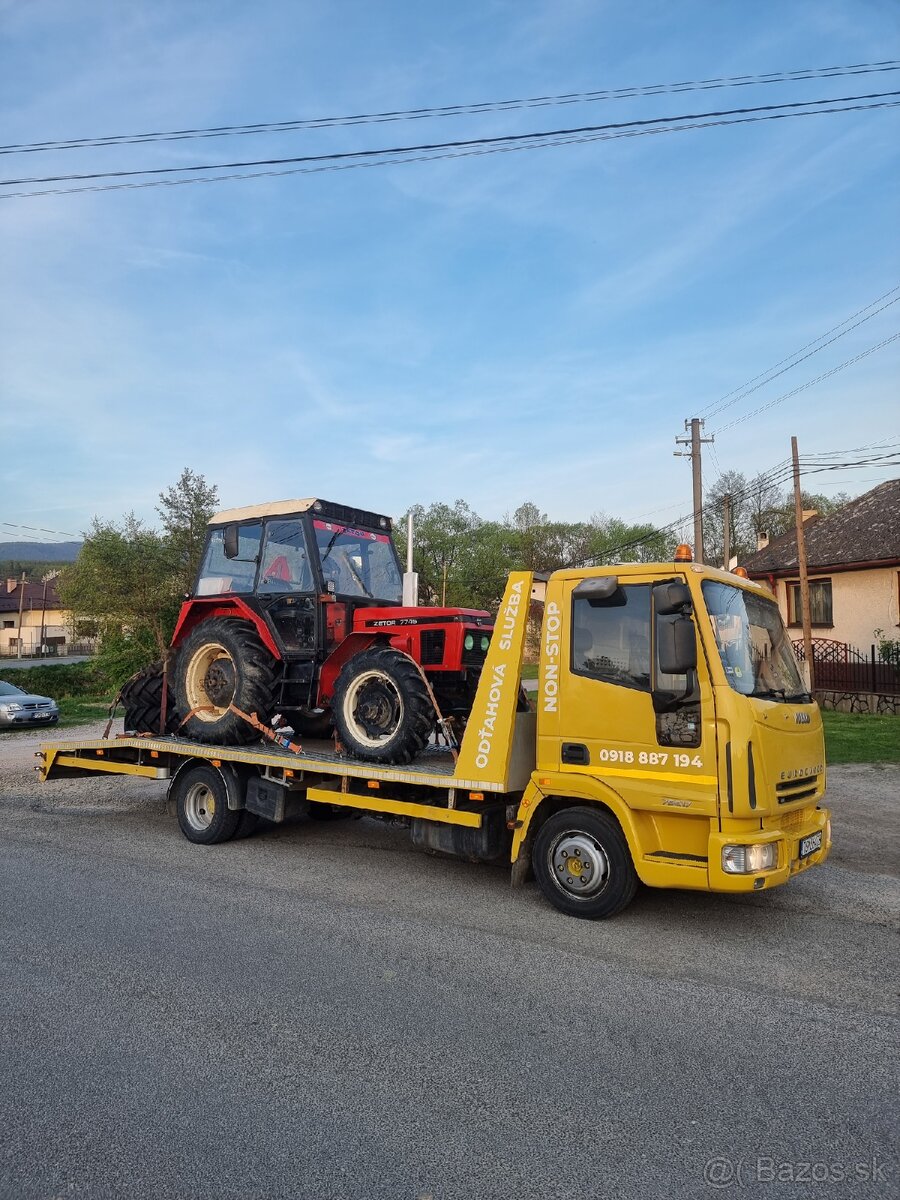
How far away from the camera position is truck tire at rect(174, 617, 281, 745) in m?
8.01

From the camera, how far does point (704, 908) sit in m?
6.14

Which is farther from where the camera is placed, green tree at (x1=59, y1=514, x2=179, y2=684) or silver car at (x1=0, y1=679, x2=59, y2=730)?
green tree at (x1=59, y1=514, x2=179, y2=684)

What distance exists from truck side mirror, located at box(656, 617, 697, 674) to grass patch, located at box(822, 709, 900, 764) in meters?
9.84

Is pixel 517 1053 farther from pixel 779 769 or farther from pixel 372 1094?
pixel 779 769

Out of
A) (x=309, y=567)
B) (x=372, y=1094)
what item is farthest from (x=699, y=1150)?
(x=309, y=567)

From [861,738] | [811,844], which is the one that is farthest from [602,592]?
[861,738]

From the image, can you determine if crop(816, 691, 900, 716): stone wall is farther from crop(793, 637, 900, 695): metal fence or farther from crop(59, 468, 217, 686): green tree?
crop(59, 468, 217, 686): green tree

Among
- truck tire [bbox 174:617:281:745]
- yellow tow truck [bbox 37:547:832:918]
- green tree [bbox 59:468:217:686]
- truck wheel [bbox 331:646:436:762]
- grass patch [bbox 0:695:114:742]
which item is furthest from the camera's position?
green tree [bbox 59:468:217:686]

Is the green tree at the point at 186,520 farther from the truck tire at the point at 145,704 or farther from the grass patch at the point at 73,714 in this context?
the truck tire at the point at 145,704

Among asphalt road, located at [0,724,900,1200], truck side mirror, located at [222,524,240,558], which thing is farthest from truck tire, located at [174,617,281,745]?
asphalt road, located at [0,724,900,1200]

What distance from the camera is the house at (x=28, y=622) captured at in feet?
237

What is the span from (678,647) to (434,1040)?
8.62 ft

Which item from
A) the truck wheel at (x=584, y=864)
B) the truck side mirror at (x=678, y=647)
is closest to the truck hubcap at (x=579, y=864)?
the truck wheel at (x=584, y=864)

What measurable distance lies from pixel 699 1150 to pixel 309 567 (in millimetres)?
6014
